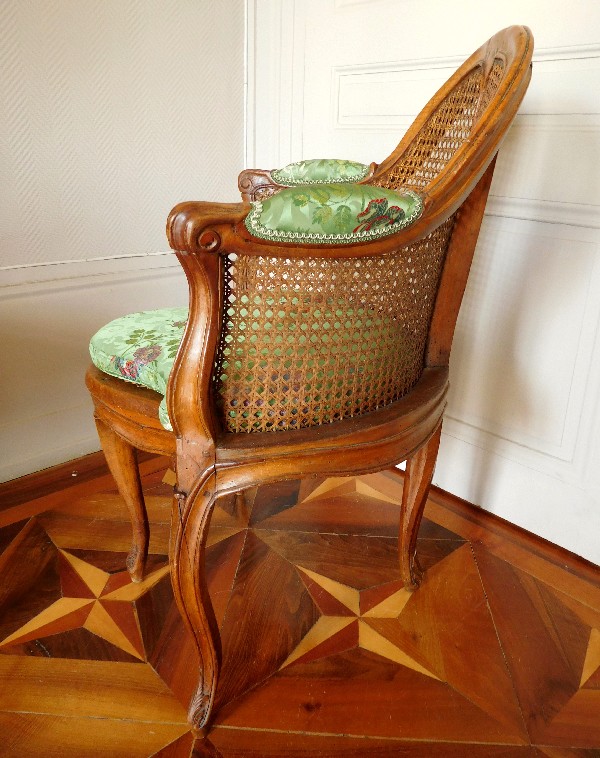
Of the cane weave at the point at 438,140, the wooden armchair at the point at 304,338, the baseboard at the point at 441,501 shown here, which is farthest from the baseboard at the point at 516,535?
the cane weave at the point at 438,140

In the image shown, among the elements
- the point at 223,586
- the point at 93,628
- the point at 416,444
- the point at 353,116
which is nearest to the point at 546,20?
the point at 353,116

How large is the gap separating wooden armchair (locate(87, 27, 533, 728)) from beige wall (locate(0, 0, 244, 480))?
576 millimetres

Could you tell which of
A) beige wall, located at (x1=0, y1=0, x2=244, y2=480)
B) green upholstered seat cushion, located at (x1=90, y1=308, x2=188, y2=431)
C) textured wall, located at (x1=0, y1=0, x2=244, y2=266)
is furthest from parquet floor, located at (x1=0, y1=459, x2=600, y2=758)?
textured wall, located at (x1=0, y1=0, x2=244, y2=266)

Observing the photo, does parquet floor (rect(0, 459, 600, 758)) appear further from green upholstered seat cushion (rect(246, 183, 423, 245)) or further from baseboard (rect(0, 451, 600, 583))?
green upholstered seat cushion (rect(246, 183, 423, 245))

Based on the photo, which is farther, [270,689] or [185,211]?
[270,689]

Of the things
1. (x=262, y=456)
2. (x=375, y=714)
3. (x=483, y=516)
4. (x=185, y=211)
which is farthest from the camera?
(x=483, y=516)

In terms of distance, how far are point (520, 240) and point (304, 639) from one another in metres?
0.92

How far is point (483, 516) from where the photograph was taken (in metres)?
1.44

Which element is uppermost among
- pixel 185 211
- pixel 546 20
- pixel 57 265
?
pixel 546 20

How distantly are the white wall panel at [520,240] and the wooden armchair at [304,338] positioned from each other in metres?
0.25

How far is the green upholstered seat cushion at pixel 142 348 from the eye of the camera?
2.93ft

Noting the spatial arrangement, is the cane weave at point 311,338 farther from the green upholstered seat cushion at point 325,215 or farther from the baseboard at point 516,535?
the baseboard at point 516,535

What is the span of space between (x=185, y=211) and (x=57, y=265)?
97 cm

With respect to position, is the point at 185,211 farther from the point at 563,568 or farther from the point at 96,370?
the point at 563,568
